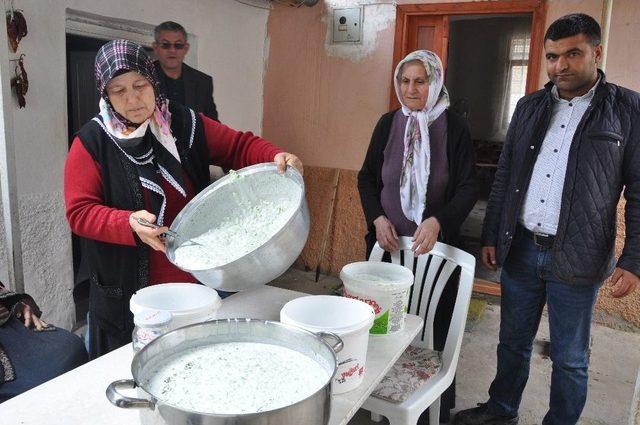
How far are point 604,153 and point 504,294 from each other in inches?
29.4

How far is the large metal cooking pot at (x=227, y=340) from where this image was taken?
74 centimetres

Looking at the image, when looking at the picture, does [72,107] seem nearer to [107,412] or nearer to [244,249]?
[244,249]

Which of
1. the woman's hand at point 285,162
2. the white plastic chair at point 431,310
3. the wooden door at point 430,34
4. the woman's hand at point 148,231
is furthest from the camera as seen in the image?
the wooden door at point 430,34

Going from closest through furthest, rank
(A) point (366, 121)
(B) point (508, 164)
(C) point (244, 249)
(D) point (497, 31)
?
(C) point (244, 249), (B) point (508, 164), (A) point (366, 121), (D) point (497, 31)

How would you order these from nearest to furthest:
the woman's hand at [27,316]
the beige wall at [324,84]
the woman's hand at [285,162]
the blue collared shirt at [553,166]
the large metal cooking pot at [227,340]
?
1. the large metal cooking pot at [227,340]
2. the woman's hand at [285,162]
3. the woman's hand at [27,316]
4. the blue collared shirt at [553,166]
5. the beige wall at [324,84]

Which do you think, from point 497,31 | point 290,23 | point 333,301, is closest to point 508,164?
point 333,301

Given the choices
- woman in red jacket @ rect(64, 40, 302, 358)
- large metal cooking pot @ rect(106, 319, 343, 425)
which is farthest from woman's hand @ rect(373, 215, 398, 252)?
large metal cooking pot @ rect(106, 319, 343, 425)

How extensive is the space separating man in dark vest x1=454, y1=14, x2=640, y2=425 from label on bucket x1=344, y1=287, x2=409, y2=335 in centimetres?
85

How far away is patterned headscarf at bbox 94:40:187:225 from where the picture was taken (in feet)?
5.10

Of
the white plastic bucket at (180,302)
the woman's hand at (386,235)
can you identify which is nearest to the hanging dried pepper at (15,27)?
the white plastic bucket at (180,302)

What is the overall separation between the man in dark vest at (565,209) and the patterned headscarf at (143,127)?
137cm

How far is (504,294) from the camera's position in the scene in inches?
88.2

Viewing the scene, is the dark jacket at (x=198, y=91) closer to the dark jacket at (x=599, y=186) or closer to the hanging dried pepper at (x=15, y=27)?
the hanging dried pepper at (x=15, y=27)

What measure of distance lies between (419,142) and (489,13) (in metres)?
1.90
